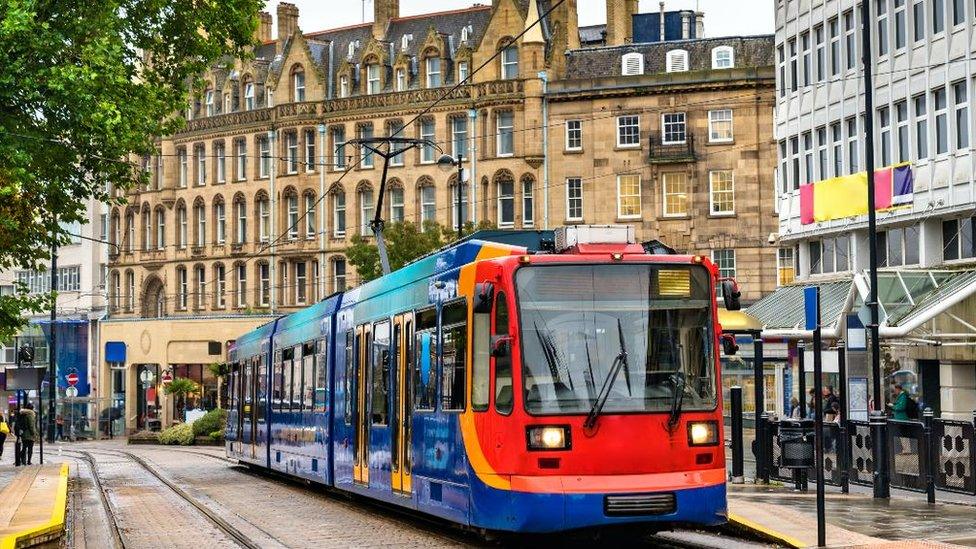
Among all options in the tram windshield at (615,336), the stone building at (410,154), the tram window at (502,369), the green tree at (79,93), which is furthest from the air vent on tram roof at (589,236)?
the stone building at (410,154)

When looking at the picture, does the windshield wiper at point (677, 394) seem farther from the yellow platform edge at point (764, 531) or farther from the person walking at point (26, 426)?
the person walking at point (26, 426)

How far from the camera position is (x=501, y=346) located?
619 inches

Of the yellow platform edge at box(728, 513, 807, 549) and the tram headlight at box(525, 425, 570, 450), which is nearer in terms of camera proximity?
the tram headlight at box(525, 425, 570, 450)

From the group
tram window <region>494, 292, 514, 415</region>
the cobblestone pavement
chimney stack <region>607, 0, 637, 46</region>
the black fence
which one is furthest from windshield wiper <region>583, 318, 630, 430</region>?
chimney stack <region>607, 0, 637, 46</region>

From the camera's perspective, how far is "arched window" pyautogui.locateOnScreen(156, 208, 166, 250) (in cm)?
8738

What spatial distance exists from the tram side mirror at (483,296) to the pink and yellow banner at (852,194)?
2585cm

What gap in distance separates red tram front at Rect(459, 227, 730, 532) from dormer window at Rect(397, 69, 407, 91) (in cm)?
5980

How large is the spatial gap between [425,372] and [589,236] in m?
2.97

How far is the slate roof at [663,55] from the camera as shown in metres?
67.3

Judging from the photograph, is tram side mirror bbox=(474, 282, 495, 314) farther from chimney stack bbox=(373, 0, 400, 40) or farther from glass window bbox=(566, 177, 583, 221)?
chimney stack bbox=(373, 0, 400, 40)

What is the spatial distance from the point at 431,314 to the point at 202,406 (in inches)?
2402

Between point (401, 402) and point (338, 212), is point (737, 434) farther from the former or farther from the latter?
point (338, 212)

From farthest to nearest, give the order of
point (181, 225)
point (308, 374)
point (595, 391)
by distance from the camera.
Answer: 1. point (181, 225)
2. point (308, 374)
3. point (595, 391)

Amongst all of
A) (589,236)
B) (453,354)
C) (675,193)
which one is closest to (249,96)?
(675,193)
